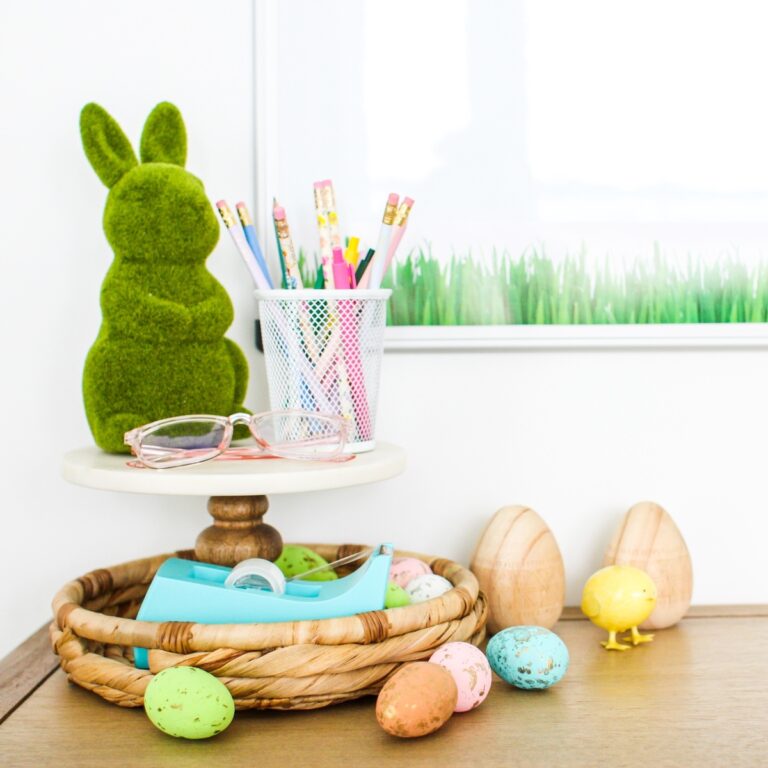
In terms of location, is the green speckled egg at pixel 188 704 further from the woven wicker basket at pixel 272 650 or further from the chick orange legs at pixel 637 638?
the chick orange legs at pixel 637 638

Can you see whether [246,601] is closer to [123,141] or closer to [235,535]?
[235,535]

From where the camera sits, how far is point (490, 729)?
0.57 m

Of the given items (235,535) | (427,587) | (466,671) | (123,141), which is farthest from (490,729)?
(123,141)

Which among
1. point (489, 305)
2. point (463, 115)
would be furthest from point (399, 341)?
point (463, 115)

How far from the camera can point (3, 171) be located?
838 mm

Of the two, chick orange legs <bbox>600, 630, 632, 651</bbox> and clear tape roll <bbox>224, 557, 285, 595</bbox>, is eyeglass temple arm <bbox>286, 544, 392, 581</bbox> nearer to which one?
clear tape roll <bbox>224, 557, 285, 595</bbox>

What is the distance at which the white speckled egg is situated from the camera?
685mm

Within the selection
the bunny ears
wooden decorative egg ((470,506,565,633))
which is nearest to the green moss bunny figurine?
the bunny ears

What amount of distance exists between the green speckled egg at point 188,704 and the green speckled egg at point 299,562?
19cm

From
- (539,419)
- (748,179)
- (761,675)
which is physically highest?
(748,179)

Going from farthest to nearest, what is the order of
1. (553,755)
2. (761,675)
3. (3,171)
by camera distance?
(3,171), (761,675), (553,755)

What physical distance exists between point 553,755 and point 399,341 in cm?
42

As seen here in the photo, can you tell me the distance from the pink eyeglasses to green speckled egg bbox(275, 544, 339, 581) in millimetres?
106

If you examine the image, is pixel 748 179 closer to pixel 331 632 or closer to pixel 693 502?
pixel 693 502
